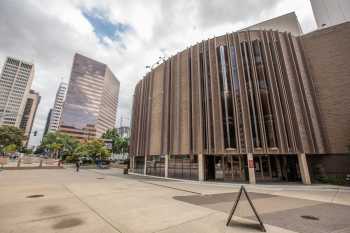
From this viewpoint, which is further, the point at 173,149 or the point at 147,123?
the point at 147,123

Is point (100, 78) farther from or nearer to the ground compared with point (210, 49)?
farther from the ground

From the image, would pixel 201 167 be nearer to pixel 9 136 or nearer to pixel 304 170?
Result: pixel 304 170

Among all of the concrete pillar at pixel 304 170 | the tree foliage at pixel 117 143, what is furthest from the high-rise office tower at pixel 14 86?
the concrete pillar at pixel 304 170

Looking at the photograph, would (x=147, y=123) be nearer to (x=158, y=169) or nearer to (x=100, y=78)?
(x=158, y=169)

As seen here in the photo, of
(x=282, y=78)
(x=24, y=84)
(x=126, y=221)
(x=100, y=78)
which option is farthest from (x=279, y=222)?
(x=24, y=84)

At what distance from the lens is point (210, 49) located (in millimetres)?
23938

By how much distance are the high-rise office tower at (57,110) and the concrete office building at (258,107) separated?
165 meters

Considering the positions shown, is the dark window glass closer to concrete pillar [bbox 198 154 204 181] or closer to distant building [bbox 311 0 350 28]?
concrete pillar [bbox 198 154 204 181]

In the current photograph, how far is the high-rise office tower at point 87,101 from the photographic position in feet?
370

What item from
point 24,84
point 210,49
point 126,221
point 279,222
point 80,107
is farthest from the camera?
point 24,84

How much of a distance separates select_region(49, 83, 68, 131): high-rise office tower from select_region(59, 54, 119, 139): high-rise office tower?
48.9 metres

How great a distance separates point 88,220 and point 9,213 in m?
3.52

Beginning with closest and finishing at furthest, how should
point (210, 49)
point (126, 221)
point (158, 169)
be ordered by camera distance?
1. point (126, 221)
2. point (210, 49)
3. point (158, 169)

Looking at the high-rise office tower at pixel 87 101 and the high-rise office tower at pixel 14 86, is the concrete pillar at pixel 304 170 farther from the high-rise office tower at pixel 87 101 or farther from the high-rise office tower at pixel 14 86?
the high-rise office tower at pixel 14 86
